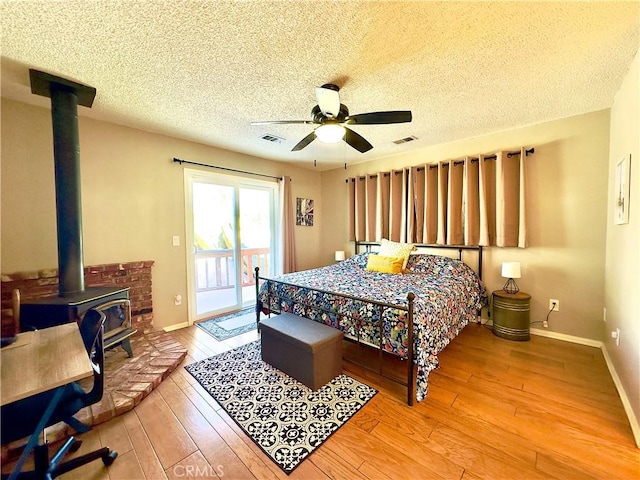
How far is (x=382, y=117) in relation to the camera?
2092 millimetres

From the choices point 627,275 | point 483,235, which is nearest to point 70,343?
point 627,275

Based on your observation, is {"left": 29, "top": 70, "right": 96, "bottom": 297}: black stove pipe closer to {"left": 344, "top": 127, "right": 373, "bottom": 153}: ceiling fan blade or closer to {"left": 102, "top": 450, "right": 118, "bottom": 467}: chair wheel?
{"left": 102, "top": 450, "right": 118, "bottom": 467}: chair wheel

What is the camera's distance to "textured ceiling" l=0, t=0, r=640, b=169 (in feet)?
4.70

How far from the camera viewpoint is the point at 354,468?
1418 millimetres

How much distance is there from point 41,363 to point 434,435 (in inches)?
88.3

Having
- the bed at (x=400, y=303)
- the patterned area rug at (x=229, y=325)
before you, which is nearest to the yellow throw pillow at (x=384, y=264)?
the bed at (x=400, y=303)

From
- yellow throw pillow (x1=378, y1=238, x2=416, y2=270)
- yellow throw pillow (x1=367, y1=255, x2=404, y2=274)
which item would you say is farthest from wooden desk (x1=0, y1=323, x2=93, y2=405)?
yellow throw pillow (x1=378, y1=238, x2=416, y2=270)

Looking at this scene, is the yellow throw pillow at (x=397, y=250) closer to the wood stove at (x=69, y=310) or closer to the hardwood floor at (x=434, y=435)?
the hardwood floor at (x=434, y=435)

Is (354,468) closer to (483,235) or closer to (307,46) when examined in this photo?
(307,46)

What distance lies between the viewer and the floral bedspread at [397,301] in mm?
1980

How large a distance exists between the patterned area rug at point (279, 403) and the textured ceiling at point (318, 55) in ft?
8.52

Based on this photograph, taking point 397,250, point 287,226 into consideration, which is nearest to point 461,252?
point 397,250

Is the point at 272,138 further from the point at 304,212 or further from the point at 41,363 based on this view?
the point at 41,363

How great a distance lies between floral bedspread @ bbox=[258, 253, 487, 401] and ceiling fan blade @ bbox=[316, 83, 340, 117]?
1612 mm
